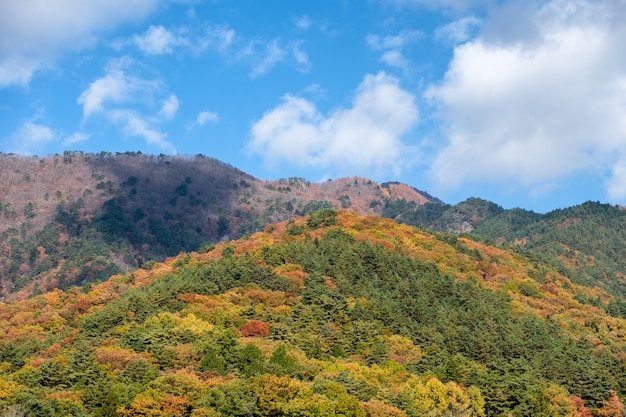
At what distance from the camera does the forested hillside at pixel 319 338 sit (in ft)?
263

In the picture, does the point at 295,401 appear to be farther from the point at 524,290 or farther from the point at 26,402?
the point at 524,290

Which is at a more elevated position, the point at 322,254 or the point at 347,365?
the point at 322,254

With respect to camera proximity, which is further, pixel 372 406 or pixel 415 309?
pixel 415 309

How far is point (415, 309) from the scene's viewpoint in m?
120

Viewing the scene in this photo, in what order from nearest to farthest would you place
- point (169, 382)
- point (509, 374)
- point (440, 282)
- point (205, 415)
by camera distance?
point (205, 415) → point (169, 382) → point (509, 374) → point (440, 282)

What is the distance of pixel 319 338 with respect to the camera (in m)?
104

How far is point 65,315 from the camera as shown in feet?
405

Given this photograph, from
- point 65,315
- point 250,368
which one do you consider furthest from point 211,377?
point 65,315

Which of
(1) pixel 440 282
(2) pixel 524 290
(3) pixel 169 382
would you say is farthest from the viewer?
(2) pixel 524 290

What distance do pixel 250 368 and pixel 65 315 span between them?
1857 inches

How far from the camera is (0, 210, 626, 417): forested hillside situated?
80.2 meters

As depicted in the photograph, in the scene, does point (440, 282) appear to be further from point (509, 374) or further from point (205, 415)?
point (205, 415)

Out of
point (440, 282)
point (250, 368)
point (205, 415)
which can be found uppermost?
point (440, 282)

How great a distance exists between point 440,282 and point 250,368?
51435 millimetres
